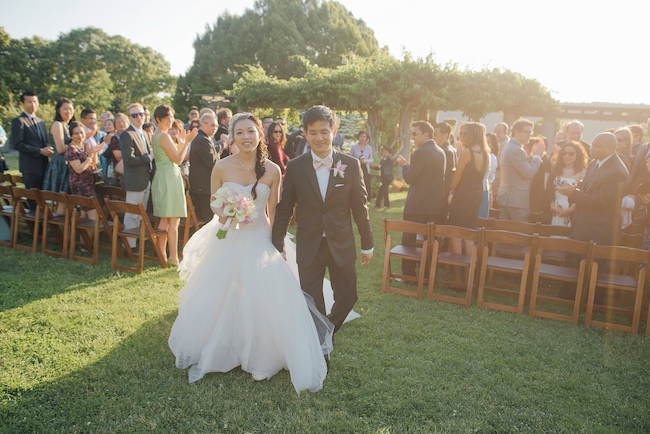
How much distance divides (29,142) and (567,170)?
355 inches

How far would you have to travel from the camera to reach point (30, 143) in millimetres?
7613

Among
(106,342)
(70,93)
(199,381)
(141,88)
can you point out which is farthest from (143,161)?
(141,88)

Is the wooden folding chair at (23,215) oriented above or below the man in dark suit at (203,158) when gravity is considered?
below

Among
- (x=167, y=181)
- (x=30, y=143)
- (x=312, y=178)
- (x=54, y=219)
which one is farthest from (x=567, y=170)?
(x=30, y=143)

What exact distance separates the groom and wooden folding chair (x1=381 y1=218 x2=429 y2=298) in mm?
1848

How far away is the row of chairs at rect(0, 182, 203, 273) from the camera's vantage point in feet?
20.2

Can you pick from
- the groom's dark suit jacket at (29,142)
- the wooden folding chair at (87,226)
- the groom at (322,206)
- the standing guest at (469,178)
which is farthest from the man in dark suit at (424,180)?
the groom's dark suit jacket at (29,142)

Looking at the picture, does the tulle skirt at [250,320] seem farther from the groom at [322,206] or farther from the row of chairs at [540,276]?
the row of chairs at [540,276]

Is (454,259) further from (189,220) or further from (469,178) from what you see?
(189,220)

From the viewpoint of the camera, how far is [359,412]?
10.9 ft

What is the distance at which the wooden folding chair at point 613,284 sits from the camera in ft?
A: 15.8

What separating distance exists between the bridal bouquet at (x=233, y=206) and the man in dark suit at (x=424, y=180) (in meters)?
2.98

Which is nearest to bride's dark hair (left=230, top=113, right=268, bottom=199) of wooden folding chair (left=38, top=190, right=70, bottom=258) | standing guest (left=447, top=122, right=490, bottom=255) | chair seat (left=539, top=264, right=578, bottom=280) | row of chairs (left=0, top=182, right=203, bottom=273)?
row of chairs (left=0, top=182, right=203, bottom=273)

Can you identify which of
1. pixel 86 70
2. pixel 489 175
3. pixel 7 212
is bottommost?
pixel 7 212
